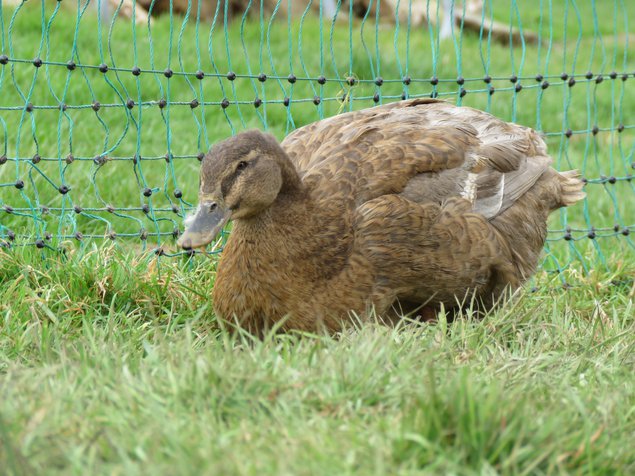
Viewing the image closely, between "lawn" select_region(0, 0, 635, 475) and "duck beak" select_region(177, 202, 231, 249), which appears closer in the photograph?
"lawn" select_region(0, 0, 635, 475)

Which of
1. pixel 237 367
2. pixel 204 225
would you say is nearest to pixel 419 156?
pixel 204 225

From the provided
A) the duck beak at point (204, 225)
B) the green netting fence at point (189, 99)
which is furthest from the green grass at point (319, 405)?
the green netting fence at point (189, 99)

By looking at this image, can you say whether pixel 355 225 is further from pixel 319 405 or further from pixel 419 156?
pixel 319 405

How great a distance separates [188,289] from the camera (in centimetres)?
450

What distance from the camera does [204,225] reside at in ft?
12.3

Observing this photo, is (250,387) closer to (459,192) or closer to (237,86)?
(459,192)

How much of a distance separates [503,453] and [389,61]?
658 centimetres

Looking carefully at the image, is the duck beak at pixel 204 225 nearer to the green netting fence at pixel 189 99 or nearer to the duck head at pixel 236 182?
the duck head at pixel 236 182

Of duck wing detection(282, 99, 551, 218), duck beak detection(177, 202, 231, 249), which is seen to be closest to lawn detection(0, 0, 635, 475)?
duck beak detection(177, 202, 231, 249)

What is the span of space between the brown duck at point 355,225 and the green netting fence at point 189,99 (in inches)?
32.3

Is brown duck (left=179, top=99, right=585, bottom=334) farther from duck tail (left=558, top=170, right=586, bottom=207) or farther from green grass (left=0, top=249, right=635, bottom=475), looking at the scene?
duck tail (left=558, top=170, right=586, bottom=207)

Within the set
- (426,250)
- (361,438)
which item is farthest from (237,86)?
(361,438)

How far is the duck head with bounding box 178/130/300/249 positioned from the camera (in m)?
3.77

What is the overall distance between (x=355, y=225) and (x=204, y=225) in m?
0.68
